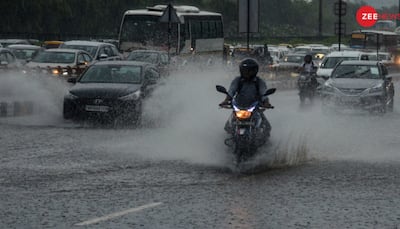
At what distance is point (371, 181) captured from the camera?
14133mm

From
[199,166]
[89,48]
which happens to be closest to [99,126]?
[199,166]

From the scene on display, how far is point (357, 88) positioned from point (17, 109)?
884 centimetres

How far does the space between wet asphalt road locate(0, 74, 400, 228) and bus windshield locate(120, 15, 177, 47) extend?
2828 centimetres

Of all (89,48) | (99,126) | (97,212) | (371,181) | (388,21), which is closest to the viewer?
(97,212)

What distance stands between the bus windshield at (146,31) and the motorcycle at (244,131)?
34.8 m

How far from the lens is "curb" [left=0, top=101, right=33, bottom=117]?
26.2 m

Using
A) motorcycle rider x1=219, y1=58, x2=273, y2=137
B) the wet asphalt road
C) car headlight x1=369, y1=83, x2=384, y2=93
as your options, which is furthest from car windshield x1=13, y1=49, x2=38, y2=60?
motorcycle rider x1=219, y1=58, x2=273, y2=137

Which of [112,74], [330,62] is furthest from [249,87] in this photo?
[330,62]

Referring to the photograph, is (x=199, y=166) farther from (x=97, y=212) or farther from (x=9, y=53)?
(x=9, y=53)

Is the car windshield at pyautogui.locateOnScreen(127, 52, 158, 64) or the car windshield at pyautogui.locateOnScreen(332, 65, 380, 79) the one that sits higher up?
the car windshield at pyautogui.locateOnScreen(332, 65, 380, 79)

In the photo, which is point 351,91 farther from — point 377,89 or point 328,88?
point 377,89

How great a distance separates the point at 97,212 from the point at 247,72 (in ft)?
18.3

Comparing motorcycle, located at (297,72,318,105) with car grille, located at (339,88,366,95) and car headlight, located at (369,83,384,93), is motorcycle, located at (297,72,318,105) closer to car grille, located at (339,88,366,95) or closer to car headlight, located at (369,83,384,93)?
car grille, located at (339,88,366,95)

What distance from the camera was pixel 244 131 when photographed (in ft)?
50.3
